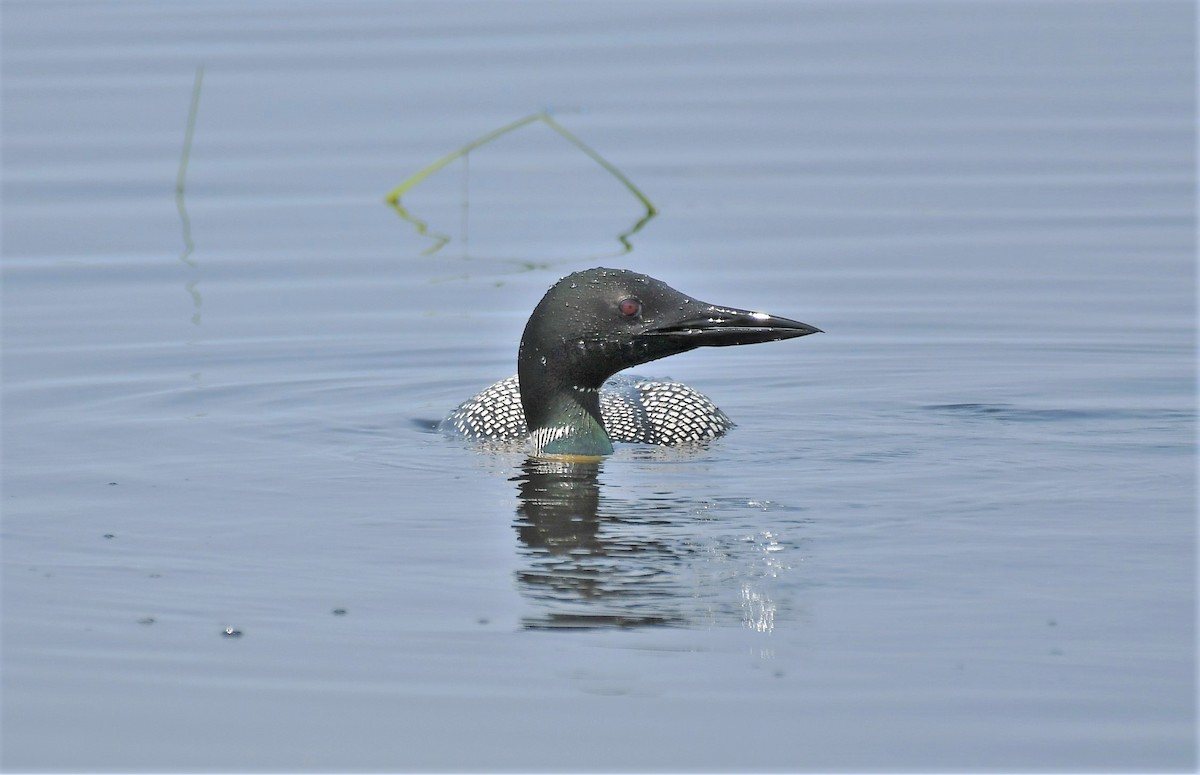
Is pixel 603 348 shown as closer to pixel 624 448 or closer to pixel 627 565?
pixel 624 448

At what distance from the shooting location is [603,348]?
7422mm

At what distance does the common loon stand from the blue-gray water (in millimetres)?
219

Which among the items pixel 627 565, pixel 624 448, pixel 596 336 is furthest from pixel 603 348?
pixel 627 565

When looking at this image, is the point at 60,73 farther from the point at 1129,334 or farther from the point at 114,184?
the point at 1129,334

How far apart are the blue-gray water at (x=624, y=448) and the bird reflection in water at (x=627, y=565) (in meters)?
0.02

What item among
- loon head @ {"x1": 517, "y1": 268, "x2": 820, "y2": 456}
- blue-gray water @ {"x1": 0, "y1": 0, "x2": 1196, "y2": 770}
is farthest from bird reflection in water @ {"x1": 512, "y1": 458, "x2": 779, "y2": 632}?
loon head @ {"x1": 517, "y1": 268, "x2": 820, "y2": 456}

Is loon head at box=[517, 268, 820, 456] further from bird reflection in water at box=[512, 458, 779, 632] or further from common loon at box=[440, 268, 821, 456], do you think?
bird reflection in water at box=[512, 458, 779, 632]

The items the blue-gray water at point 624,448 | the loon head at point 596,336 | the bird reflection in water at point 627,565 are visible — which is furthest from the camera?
the loon head at point 596,336

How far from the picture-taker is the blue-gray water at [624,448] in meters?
4.64

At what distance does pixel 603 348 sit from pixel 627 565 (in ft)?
5.99

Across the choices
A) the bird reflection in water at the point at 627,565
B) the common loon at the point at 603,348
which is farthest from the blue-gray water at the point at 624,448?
the common loon at the point at 603,348

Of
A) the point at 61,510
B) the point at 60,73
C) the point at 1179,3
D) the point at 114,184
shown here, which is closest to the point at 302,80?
the point at 60,73

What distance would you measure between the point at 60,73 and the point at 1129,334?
965 centimetres

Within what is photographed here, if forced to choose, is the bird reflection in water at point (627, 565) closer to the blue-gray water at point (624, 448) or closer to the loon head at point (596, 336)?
the blue-gray water at point (624, 448)
